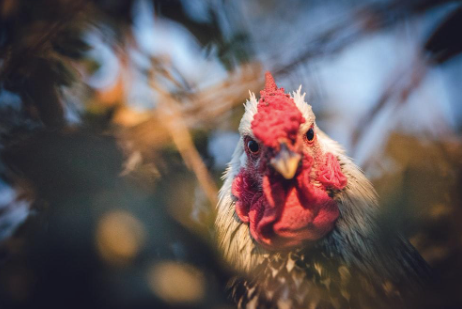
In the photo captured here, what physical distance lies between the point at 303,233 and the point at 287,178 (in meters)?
0.23

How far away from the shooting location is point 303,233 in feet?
3.33

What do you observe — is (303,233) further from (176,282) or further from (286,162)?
(176,282)

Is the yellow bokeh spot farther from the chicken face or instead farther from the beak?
the beak

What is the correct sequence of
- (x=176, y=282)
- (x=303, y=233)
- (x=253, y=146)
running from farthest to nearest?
(x=253, y=146)
(x=303, y=233)
(x=176, y=282)

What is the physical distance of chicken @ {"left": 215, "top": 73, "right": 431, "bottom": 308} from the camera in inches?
37.7

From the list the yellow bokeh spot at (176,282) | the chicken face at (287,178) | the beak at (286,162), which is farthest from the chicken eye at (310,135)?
the yellow bokeh spot at (176,282)

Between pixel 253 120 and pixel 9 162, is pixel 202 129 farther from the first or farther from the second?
pixel 9 162

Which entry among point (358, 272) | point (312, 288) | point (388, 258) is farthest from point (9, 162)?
point (388, 258)

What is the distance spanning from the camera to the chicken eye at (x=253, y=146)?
3.68 feet

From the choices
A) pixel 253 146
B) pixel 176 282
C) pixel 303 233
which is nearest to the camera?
pixel 176 282

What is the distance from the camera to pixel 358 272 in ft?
3.26

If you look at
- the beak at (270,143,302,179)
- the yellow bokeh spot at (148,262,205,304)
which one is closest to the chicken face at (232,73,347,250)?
the beak at (270,143,302,179)

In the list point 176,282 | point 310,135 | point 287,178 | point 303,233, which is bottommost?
point 176,282

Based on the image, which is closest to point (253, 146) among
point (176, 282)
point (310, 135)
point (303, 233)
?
point (310, 135)
